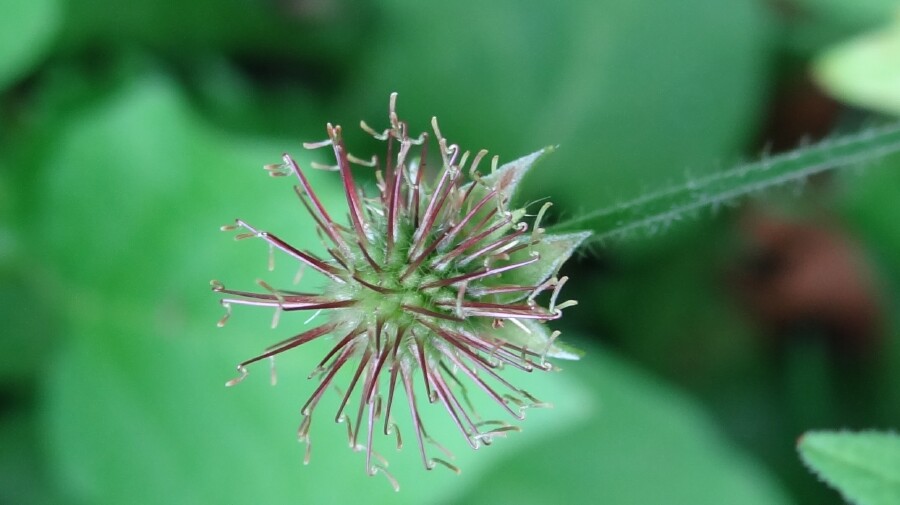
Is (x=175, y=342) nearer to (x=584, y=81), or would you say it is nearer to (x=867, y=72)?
(x=584, y=81)

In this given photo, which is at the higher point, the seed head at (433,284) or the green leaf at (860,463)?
the seed head at (433,284)

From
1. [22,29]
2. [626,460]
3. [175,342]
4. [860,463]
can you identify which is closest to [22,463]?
[175,342]

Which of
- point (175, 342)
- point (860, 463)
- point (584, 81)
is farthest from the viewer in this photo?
point (584, 81)

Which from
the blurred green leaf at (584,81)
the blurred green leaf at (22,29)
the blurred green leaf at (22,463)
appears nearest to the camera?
the blurred green leaf at (22,29)

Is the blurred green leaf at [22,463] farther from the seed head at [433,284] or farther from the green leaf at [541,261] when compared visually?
the green leaf at [541,261]

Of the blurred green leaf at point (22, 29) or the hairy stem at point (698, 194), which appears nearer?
the hairy stem at point (698, 194)

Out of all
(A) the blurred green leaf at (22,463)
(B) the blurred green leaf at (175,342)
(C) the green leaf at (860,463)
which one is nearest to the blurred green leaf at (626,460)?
(B) the blurred green leaf at (175,342)

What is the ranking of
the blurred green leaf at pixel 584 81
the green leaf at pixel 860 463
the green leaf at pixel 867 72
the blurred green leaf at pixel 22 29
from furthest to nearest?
the blurred green leaf at pixel 584 81, the green leaf at pixel 867 72, the blurred green leaf at pixel 22 29, the green leaf at pixel 860 463

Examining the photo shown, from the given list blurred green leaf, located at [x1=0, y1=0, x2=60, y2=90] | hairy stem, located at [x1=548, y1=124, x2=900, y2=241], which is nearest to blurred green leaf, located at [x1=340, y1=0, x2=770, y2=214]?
blurred green leaf, located at [x1=0, y1=0, x2=60, y2=90]
